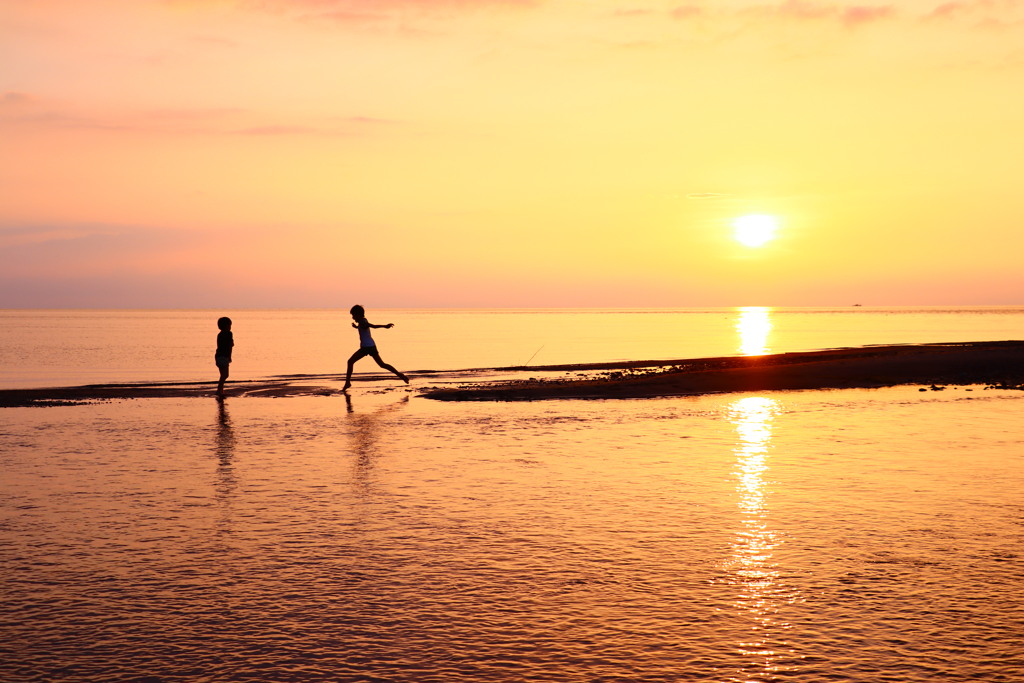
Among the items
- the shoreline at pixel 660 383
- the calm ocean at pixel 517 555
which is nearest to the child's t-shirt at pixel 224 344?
the shoreline at pixel 660 383

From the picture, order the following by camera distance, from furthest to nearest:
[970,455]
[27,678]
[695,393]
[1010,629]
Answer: [695,393], [970,455], [1010,629], [27,678]

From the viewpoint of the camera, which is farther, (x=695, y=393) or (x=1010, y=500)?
(x=695, y=393)

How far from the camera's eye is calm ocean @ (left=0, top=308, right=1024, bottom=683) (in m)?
6.11

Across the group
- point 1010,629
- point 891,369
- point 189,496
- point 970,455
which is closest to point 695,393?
point 891,369

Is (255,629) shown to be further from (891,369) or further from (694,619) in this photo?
(891,369)

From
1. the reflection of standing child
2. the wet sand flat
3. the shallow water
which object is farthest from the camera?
the wet sand flat

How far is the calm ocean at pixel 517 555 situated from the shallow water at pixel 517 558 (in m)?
0.03

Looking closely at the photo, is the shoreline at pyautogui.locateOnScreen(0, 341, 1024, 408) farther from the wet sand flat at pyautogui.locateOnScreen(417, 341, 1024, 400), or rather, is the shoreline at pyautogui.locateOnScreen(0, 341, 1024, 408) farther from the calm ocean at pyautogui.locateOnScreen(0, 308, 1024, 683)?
the calm ocean at pyautogui.locateOnScreen(0, 308, 1024, 683)

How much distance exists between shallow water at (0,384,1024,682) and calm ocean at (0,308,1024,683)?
0.11 feet

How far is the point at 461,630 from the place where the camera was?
21.8ft

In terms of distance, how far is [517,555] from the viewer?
872 cm

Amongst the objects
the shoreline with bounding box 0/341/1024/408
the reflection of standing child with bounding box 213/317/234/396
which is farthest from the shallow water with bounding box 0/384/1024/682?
the shoreline with bounding box 0/341/1024/408

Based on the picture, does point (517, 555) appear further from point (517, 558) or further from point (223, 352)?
point (223, 352)

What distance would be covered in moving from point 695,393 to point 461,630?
20987 millimetres
